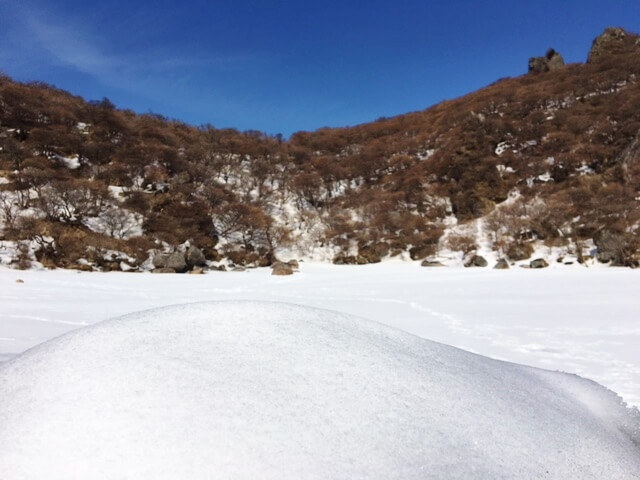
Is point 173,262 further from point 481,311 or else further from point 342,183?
point 342,183

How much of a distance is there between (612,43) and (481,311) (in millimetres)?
43629

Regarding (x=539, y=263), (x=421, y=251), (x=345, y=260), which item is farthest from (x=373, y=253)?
(x=539, y=263)

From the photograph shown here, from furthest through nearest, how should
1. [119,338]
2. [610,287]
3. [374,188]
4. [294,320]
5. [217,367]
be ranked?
[374,188] < [610,287] < [294,320] < [119,338] < [217,367]

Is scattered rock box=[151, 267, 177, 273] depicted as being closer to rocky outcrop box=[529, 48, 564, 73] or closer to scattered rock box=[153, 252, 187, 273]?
scattered rock box=[153, 252, 187, 273]

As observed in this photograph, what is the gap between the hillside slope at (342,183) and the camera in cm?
1661

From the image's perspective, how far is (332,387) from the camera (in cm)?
164

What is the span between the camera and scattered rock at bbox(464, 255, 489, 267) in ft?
52.5

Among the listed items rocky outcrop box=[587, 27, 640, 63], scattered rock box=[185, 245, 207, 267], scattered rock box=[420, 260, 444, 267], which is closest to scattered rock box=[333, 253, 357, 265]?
scattered rock box=[420, 260, 444, 267]

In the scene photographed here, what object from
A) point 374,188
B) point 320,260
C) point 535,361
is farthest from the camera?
point 374,188

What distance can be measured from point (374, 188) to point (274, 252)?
10992mm

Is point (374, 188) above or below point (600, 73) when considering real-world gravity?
below

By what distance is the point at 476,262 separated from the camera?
16.2 meters

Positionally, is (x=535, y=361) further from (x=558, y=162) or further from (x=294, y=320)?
(x=558, y=162)

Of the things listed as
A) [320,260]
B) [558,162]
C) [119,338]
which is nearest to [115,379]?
[119,338]
